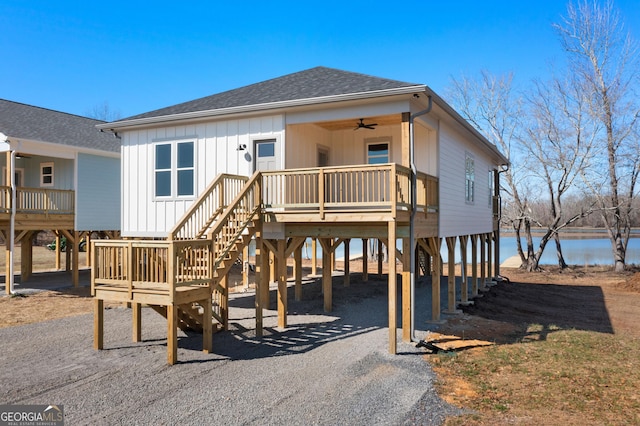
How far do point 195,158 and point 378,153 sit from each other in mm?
5616

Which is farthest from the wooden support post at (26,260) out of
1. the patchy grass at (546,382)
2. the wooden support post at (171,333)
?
the patchy grass at (546,382)

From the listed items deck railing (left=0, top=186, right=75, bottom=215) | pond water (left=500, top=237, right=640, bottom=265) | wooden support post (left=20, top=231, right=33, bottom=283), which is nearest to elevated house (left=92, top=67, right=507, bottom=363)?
deck railing (left=0, top=186, right=75, bottom=215)

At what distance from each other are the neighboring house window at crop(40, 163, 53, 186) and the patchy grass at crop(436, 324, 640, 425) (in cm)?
1918

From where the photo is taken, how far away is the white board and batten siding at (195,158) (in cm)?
1274

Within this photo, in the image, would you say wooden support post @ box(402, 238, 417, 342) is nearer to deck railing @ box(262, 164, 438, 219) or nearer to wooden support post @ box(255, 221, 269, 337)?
deck railing @ box(262, 164, 438, 219)

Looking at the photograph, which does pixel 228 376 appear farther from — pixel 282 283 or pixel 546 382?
pixel 546 382

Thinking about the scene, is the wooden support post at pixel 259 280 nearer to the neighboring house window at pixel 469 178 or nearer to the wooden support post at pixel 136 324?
the wooden support post at pixel 136 324

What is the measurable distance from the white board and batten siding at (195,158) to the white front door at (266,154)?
0.40 ft

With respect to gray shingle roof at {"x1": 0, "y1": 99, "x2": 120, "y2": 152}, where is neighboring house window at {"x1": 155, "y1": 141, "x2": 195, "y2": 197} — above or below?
below

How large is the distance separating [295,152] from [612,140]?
2353cm

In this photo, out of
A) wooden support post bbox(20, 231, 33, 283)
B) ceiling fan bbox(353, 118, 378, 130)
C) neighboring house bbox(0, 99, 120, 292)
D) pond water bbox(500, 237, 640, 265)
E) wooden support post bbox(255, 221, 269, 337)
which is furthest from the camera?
pond water bbox(500, 237, 640, 265)

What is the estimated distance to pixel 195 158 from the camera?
1364 cm

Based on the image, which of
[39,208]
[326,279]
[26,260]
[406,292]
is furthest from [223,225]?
[26,260]

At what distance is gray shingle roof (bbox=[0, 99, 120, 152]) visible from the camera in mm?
18438
